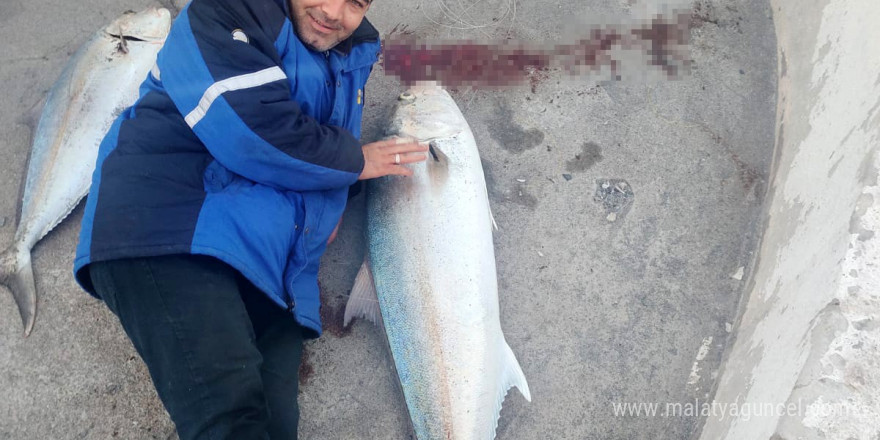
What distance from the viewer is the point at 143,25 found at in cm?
306

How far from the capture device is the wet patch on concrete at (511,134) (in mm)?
2951

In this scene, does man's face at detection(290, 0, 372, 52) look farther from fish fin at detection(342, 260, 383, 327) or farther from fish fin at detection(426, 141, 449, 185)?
fish fin at detection(342, 260, 383, 327)

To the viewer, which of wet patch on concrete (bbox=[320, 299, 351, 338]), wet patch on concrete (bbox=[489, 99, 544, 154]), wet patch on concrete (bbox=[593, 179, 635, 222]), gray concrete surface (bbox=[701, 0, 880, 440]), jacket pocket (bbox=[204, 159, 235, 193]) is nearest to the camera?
gray concrete surface (bbox=[701, 0, 880, 440])

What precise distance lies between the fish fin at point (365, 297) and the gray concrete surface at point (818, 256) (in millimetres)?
1530

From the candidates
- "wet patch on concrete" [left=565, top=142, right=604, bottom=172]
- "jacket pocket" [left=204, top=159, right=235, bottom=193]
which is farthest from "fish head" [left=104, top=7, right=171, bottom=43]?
"wet patch on concrete" [left=565, top=142, right=604, bottom=172]

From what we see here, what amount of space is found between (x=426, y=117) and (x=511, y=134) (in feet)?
1.82

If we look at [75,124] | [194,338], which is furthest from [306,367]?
[75,124]

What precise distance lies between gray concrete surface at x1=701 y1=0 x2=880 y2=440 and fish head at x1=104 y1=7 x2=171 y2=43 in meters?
3.30

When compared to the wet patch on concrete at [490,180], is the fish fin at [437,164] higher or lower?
higher

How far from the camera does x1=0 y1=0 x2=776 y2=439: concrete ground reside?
8.30 ft

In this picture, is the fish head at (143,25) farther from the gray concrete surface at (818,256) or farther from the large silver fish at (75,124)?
the gray concrete surface at (818,256)

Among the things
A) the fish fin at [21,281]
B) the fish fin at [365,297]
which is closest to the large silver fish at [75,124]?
the fish fin at [21,281]

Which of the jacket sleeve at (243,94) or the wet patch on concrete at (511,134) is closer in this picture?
the jacket sleeve at (243,94)

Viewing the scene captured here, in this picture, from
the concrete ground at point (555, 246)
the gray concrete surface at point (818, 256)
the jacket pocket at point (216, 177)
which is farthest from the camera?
the concrete ground at point (555, 246)
